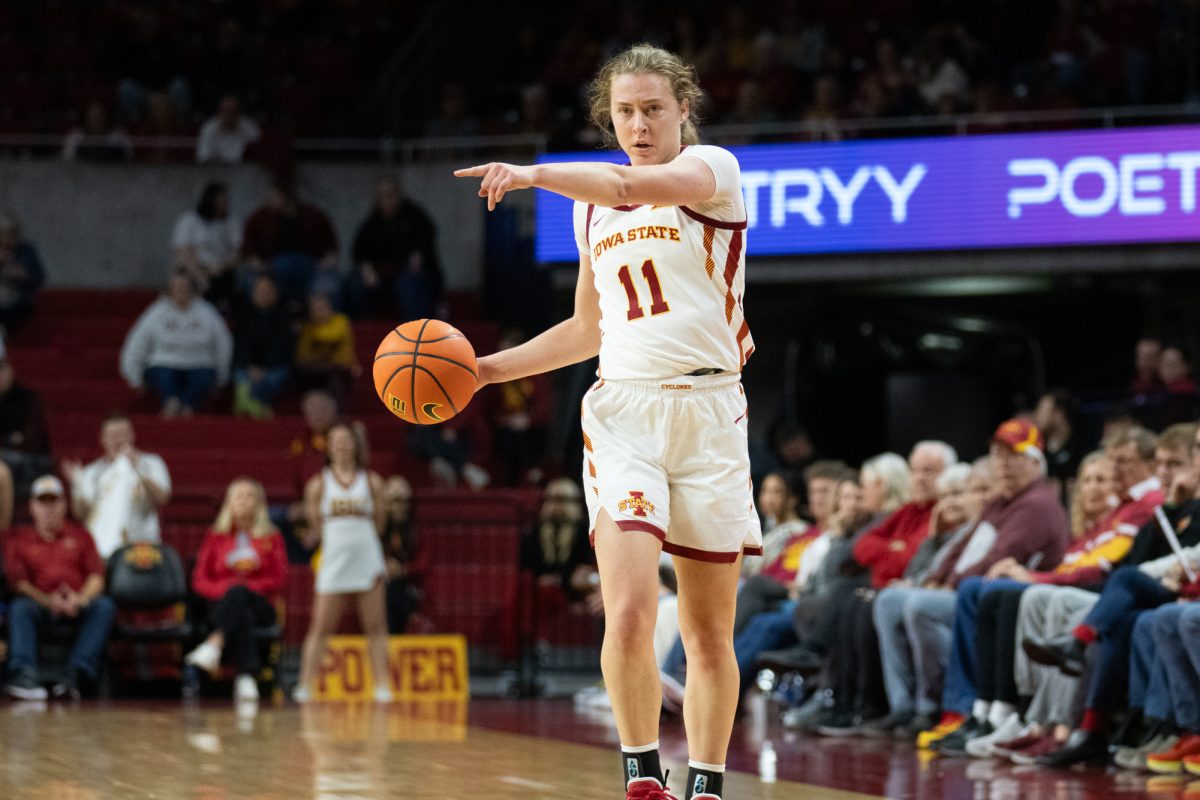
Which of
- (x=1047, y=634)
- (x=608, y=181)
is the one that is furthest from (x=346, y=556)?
(x=608, y=181)

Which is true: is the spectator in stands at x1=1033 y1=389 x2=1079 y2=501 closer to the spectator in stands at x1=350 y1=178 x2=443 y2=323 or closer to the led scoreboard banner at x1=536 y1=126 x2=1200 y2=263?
the led scoreboard banner at x1=536 y1=126 x2=1200 y2=263

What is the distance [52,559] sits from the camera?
1116 centimetres

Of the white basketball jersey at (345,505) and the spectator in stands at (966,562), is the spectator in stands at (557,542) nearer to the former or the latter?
the white basketball jersey at (345,505)

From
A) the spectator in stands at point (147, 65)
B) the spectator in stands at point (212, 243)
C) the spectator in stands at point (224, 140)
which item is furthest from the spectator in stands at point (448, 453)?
the spectator in stands at point (147, 65)

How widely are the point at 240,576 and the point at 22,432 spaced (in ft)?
8.73

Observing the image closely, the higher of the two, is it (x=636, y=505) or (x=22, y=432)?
(x=22, y=432)

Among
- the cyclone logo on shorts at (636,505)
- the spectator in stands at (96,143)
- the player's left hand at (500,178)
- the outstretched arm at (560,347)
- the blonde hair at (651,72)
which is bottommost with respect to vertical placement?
the cyclone logo on shorts at (636,505)

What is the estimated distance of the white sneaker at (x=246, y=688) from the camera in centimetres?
1102

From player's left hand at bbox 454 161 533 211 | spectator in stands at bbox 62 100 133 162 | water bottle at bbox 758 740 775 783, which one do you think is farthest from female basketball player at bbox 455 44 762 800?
spectator in stands at bbox 62 100 133 162

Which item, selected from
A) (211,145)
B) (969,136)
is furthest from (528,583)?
(211,145)

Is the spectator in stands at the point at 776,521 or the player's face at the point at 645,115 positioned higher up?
the player's face at the point at 645,115

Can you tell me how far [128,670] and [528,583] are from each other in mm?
2757

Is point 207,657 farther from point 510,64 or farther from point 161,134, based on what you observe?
point 510,64

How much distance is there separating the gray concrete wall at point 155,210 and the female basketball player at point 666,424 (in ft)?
41.9
